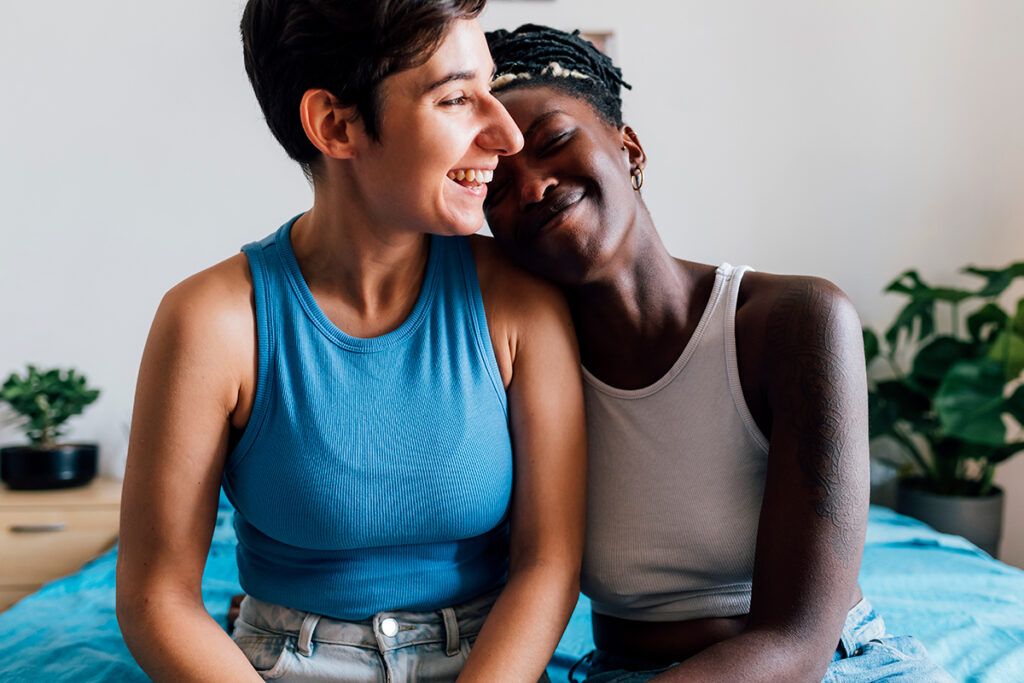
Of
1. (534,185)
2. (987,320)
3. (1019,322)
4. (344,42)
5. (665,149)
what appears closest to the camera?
(344,42)


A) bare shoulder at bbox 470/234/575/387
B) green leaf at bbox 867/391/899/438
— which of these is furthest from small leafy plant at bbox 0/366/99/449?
green leaf at bbox 867/391/899/438

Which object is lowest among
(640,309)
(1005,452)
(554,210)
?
(1005,452)

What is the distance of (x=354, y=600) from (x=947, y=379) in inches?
78.3

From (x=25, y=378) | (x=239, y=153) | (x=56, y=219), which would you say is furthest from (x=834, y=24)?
Answer: (x=25, y=378)

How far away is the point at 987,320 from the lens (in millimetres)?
2727

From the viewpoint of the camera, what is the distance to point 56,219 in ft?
9.46

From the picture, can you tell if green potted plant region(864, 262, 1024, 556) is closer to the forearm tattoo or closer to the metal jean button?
the forearm tattoo

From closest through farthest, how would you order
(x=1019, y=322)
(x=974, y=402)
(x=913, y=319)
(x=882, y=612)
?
(x=882, y=612)
(x=974, y=402)
(x=1019, y=322)
(x=913, y=319)

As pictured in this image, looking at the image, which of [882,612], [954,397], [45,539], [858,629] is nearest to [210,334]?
[858,629]

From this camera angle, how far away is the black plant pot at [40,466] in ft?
8.66

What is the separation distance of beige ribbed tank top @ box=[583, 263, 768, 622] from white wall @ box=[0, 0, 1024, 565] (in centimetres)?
194

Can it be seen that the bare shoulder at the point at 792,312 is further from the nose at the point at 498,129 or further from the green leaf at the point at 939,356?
the green leaf at the point at 939,356

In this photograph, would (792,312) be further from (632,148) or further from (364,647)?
(364,647)

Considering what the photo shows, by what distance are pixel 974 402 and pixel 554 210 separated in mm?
1848
